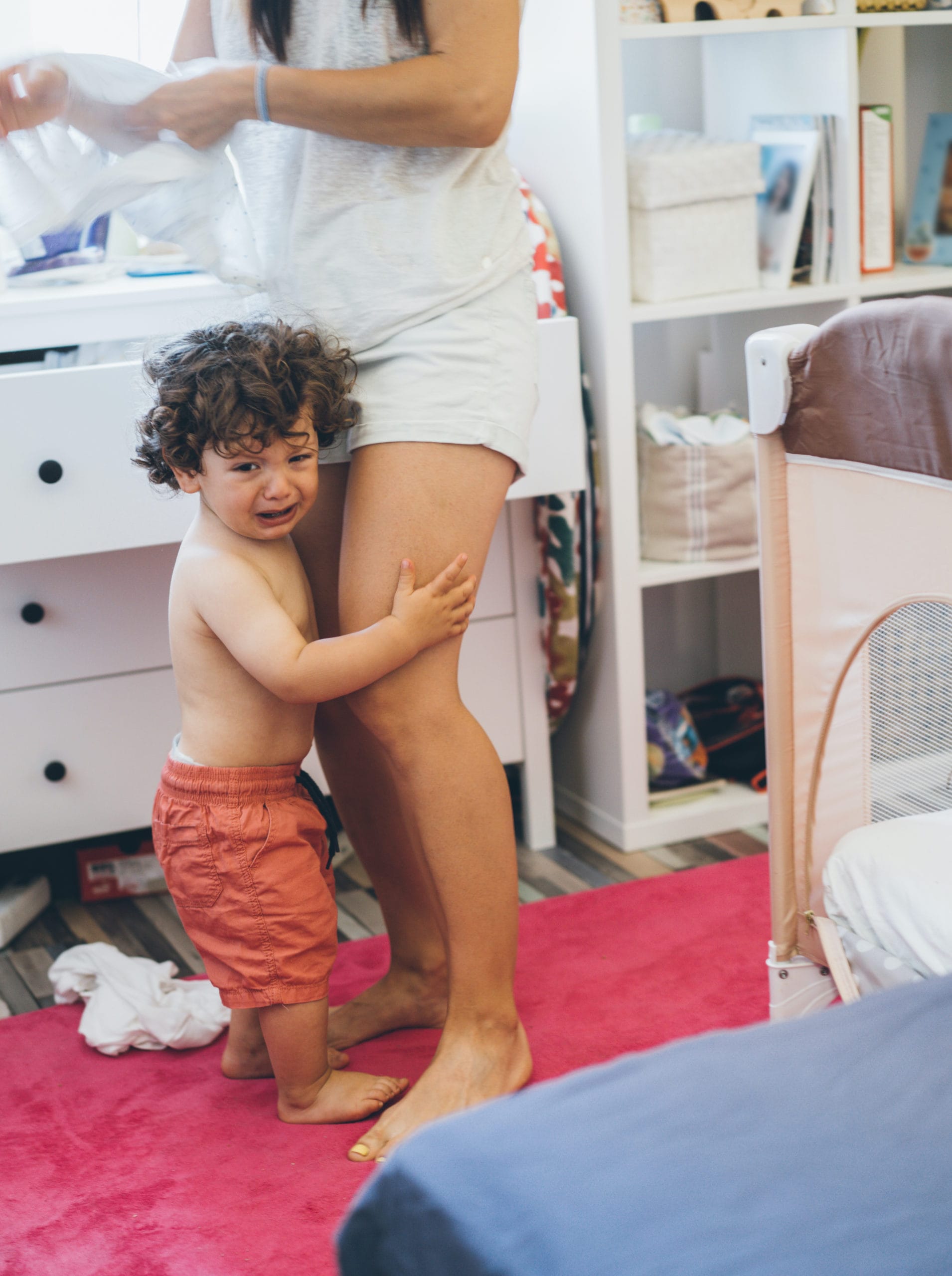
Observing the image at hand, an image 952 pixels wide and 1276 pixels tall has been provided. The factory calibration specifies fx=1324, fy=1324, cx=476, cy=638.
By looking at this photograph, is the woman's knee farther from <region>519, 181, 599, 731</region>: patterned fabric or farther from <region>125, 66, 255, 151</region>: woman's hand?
<region>519, 181, 599, 731</region>: patterned fabric

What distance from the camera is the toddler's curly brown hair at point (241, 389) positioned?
1.09 m

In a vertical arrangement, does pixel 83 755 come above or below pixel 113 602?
below

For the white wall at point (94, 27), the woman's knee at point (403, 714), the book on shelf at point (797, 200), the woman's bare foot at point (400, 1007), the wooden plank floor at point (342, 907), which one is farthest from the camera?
the book on shelf at point (797, 200)

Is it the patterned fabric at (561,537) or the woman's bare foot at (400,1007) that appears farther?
the patterned fabric at (561,537)

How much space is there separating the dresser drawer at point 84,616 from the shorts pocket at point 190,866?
529 millimetres

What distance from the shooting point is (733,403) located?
2.05 meters

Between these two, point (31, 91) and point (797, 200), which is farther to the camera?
point (797, 200)

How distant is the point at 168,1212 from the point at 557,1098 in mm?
722

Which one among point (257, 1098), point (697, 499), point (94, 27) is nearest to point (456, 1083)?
point (257, 1098)

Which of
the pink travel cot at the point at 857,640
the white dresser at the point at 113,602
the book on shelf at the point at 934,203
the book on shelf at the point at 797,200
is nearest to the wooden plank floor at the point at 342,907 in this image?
the white dresser at the point at 113,602

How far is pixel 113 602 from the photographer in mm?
1688

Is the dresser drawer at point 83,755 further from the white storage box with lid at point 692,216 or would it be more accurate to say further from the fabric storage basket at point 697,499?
the white storage box with lid at point 692,216

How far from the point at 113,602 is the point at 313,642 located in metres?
0.62

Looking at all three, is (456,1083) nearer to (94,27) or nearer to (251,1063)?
(251,1063)
